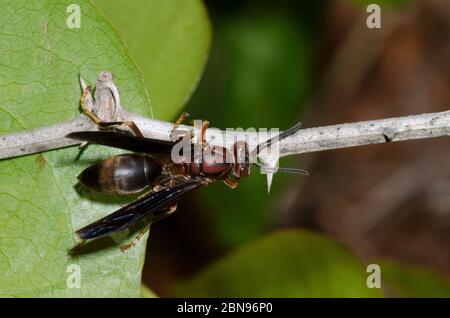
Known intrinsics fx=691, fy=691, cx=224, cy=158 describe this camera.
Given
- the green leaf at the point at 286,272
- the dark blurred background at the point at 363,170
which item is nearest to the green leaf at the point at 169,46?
the green leaf at the point at 286,272

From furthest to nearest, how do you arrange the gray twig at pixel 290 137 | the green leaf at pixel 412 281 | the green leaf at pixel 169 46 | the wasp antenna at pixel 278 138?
the green leaf at pixel 412 281 < the green leaf at pixel 169 46 < the wasp antenna at pixel 278 138 < the gray twig at pixel 290 137

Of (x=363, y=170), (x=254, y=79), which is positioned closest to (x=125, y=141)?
(x=254, y=79)

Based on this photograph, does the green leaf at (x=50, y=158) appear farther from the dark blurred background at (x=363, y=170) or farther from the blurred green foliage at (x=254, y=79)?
the dark blurred background at (x=363, y=170)

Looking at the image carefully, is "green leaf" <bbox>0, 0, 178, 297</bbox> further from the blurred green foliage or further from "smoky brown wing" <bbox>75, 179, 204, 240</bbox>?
the blurred green foliage

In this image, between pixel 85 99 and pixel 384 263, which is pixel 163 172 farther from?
pixel 384 263

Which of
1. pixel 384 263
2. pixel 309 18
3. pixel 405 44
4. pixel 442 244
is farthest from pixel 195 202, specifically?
pixel 405 44

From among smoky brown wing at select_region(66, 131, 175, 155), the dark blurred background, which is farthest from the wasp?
the dark blurred background
